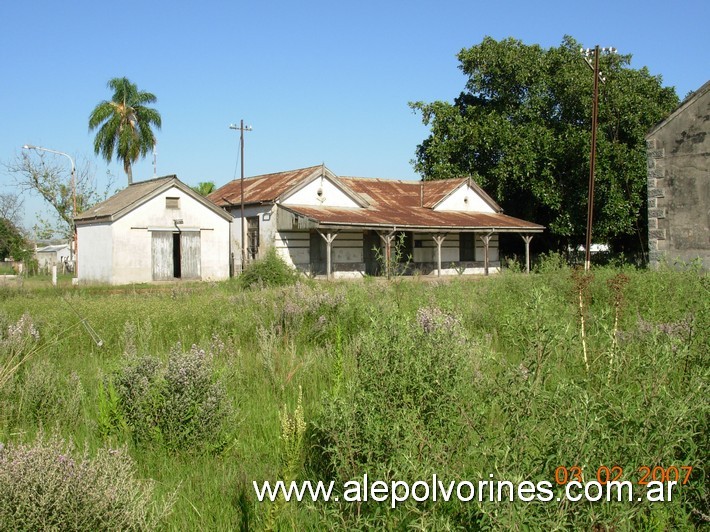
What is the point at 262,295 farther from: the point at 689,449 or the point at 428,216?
the point at 428,216

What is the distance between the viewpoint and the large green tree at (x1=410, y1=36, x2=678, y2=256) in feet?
97.7

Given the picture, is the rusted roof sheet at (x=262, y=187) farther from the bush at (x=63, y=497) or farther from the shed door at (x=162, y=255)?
the bush at (x=63, y=497)

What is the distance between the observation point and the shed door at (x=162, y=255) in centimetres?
2594

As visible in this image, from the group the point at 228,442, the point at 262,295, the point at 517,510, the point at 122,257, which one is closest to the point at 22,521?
the point at 228,442

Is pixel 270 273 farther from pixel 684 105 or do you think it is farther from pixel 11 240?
pixel 11 240

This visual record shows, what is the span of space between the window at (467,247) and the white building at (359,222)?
0.05 m

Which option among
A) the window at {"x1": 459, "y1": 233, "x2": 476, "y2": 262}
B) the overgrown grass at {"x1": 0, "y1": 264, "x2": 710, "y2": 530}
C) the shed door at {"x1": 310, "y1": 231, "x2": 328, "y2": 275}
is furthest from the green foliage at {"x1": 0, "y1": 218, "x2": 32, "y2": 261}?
the overgrown grass at {"x1": 0, "y1": 264, "x2": 710, "y2": 530}

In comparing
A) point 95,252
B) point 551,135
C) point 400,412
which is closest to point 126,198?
point 95,252

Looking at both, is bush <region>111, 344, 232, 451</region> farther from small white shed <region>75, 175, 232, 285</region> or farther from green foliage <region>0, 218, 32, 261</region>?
green foliage <region>0, 218, 32, 261</region>

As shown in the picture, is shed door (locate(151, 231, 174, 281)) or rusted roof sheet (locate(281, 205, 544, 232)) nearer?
shed door (locate(151, 231, 174, 281))

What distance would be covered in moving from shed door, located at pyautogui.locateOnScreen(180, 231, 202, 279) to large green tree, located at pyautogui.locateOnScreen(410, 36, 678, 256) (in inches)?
524

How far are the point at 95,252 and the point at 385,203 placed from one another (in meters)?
12.6

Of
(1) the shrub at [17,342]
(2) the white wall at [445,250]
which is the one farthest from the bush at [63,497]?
(2) the white wall at [445,250]

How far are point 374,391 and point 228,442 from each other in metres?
1.37
